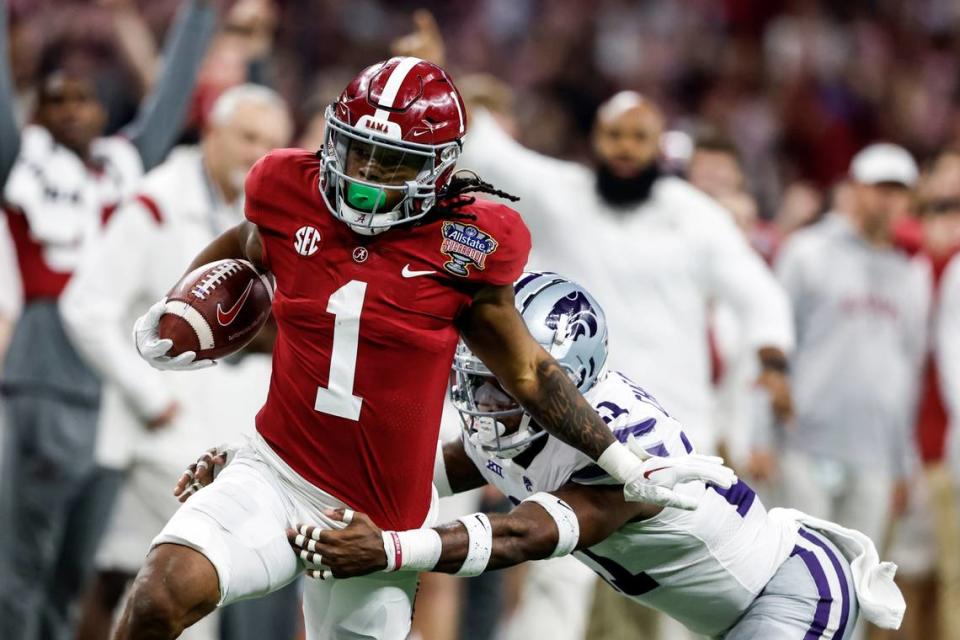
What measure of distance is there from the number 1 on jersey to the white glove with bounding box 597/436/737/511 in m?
0.54

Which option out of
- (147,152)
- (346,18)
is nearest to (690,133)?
(346,18)

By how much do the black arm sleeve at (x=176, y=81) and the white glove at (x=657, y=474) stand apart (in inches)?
132

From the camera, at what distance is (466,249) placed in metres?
3.48

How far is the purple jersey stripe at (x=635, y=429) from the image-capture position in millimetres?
3658

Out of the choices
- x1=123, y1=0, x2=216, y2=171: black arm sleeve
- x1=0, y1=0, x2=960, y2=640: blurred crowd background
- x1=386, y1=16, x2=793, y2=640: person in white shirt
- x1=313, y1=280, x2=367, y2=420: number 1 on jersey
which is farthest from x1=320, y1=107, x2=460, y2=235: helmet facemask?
x1=0, y1=0, x2=960, y2=640: blurred crowd background

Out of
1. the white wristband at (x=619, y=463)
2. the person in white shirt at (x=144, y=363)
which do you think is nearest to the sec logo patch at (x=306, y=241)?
the white wristband at (x=619, y=463)

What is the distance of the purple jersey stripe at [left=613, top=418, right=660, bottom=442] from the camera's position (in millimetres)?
3658

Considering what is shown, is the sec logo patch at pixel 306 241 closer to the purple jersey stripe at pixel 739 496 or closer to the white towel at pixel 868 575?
the purple jersey stripe at pixel 739 496

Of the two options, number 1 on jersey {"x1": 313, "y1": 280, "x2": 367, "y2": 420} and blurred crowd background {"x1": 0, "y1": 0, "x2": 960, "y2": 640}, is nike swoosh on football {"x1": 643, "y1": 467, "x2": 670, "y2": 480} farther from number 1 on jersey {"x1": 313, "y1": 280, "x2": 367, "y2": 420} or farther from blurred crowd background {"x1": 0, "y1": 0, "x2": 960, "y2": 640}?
blurred crowd background {"x1": 0, "y1": 0, "x2": 960, "y2": 640}

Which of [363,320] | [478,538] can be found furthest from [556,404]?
[363,320]

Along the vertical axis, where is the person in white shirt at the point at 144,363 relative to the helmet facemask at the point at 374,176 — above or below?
below

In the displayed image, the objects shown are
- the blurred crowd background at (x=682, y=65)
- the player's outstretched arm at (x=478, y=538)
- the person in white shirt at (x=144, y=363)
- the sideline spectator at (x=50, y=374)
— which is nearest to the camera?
the player's outstretched arm at (x=478, y=538)

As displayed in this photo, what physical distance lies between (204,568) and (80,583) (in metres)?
2.73

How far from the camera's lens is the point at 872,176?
277 inches
